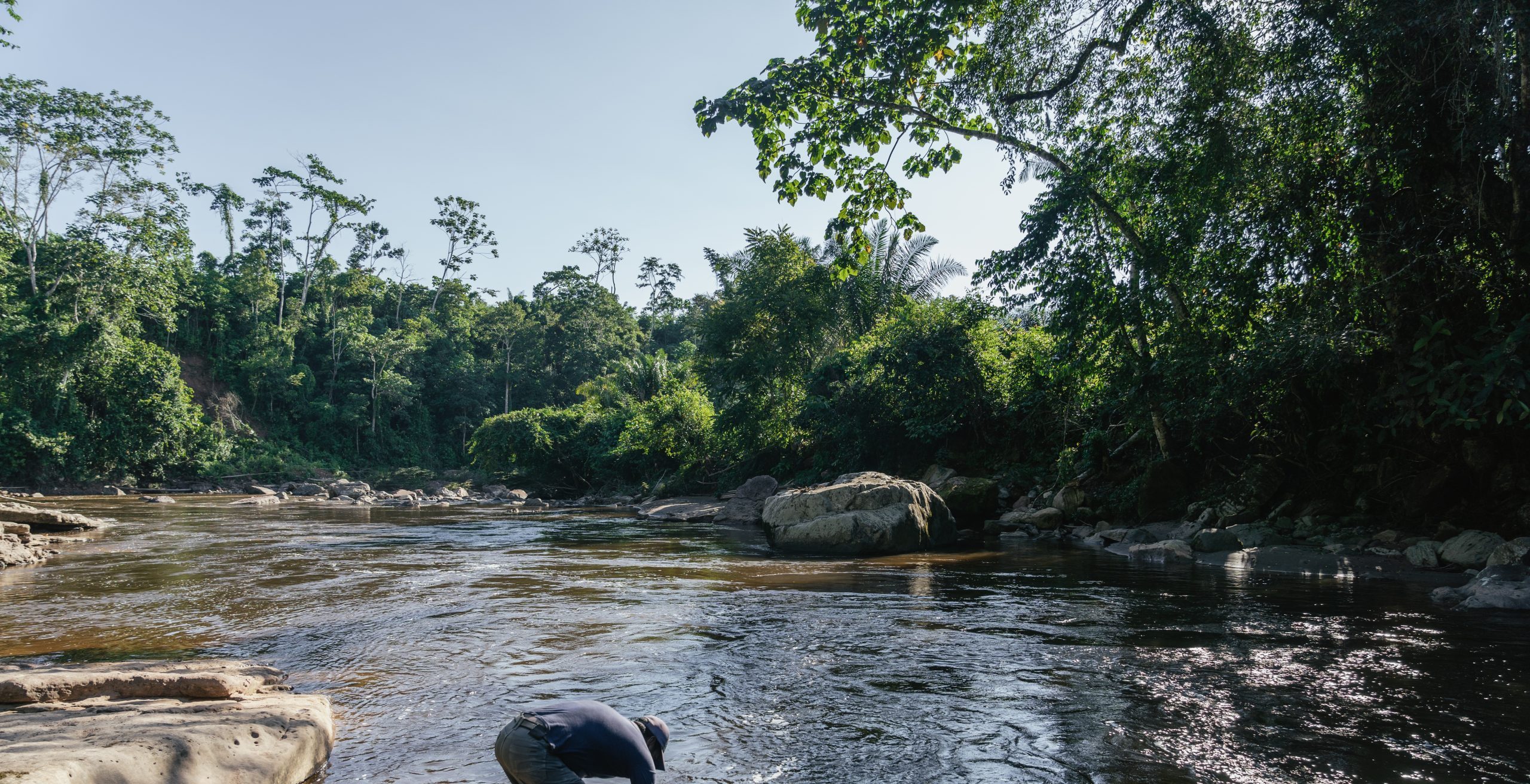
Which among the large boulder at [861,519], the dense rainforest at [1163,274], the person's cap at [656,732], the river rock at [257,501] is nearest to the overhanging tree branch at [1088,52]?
the dense rainforest at [1163,274]

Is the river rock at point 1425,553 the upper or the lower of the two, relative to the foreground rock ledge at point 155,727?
upper

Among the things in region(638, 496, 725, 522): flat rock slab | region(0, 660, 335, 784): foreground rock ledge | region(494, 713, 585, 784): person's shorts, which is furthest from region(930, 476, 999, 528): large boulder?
region(494, 713, 585, 784): person's shorts

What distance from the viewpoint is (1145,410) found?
1368cm

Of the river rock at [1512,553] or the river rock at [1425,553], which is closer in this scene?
the river rock at [1512,553]

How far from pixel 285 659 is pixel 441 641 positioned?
1.08 meters

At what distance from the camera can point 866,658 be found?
595cm

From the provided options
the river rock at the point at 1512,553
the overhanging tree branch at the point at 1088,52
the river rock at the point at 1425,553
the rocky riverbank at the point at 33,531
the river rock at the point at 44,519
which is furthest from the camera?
the river rock at the point at 44,519

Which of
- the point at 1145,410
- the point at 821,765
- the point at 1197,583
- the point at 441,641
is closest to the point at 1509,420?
the point at 1197,583

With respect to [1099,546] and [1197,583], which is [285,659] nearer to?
[1197,583]

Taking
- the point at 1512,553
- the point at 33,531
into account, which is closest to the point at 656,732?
the point at 1512,553

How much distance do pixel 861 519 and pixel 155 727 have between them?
996 cm

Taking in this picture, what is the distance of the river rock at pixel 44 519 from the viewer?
14.2m

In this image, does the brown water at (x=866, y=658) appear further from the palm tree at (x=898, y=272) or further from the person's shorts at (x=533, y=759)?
the palm tree at (x=898, y=272)

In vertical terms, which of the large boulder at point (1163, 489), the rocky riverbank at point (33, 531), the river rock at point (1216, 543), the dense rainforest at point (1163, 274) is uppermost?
the dense rainforest at point (1163, 274)
